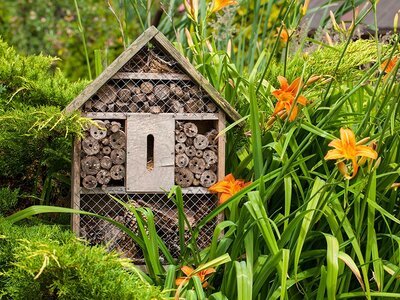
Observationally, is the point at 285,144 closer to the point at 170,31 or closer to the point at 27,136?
the point at 27,136

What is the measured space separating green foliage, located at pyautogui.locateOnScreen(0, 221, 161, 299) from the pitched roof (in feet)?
1.90

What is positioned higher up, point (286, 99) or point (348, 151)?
point (286, 99)

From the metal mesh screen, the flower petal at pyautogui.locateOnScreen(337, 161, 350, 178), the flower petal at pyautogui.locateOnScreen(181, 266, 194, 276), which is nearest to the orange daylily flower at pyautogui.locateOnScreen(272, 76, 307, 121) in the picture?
the flower petal at pyautogui.locateOnScreen(337, 161, 350, 178)

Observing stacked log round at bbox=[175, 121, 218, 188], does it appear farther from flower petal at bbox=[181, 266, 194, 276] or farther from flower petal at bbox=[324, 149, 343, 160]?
flower petal at bbox=[324, 149, 343, 160]

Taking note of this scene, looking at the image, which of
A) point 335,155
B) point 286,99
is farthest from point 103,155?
point 335,155

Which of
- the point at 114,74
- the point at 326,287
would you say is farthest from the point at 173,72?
the point at 326,287

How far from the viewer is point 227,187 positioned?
9.68 feet

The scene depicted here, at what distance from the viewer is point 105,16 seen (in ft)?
30.4

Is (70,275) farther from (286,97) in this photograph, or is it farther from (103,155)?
(286,97)

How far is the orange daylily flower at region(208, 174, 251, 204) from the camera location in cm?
293

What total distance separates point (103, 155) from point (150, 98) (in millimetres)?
239

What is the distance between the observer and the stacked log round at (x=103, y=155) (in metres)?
2.98

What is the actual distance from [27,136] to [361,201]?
1.11 m

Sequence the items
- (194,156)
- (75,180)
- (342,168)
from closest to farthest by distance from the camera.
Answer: (342,168) → (75,180) → (194,156)
